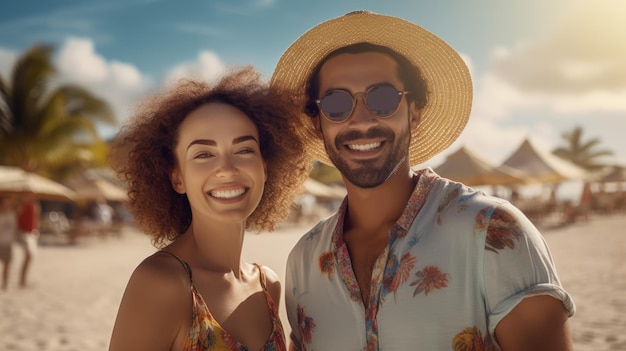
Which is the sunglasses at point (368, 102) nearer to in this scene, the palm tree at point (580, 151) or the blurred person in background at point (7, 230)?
the blurred person in background at point (7, 230)

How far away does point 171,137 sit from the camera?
2.79 m

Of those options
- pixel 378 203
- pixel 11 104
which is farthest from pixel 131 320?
pixel 11 104

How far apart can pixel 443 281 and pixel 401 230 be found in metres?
0.30

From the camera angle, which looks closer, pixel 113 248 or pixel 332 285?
pixel 332 285

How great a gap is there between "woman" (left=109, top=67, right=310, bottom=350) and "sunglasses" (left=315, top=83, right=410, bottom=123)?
1.26 feet

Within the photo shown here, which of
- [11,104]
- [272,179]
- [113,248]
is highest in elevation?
[11,104]

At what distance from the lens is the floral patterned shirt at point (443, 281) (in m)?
2.05

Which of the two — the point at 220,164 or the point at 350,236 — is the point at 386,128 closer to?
the point at 350,236

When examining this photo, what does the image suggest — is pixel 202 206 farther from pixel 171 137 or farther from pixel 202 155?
pixel 171 137

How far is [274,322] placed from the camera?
2.70 m

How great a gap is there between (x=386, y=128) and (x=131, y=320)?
139 cm

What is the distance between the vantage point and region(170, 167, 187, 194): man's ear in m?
2.78

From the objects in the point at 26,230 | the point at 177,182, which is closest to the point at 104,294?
the point at 26,230

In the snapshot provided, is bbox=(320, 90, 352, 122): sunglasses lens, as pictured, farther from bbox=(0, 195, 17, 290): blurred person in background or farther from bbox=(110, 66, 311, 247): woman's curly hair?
bbox=(0, 195, 17, 290): blurred person in background
